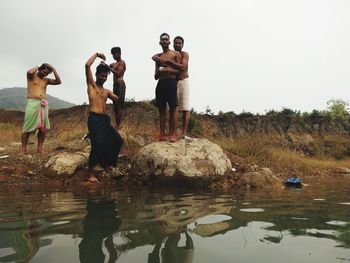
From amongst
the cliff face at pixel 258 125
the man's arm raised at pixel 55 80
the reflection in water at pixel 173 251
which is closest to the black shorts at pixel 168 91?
the man's arm raised at pixel 55 80

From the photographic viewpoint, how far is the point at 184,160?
562cm

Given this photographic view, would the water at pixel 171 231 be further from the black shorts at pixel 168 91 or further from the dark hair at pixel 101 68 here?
the black shorts at pixel 168 91

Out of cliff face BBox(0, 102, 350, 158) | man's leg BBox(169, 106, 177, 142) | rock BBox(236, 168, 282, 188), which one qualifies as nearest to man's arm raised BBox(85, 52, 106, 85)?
man's leg BBox(169, 106, 177, 142)

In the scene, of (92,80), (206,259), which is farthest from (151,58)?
(206,259)

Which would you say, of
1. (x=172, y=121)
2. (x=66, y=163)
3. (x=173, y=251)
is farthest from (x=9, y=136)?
(x=173, y=251)

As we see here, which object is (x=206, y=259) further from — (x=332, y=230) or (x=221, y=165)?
(x=221, y=165)

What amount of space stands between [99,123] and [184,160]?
59.4 inches

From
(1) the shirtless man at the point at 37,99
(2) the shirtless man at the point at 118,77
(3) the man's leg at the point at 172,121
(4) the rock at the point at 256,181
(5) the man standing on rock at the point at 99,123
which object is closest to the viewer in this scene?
(5) the man standing on rock at the point at 99,123

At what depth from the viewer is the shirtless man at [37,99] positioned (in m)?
6.50

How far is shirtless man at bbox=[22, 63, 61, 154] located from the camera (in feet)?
21.3

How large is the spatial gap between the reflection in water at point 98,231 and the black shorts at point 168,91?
2829 millimetres

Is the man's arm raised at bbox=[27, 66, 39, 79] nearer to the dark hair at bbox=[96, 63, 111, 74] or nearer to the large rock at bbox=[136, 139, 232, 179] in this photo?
the dark hair at bbox=[96, 63, 111, 74]

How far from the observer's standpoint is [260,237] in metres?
2.21

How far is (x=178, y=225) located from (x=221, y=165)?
11.7 ft
